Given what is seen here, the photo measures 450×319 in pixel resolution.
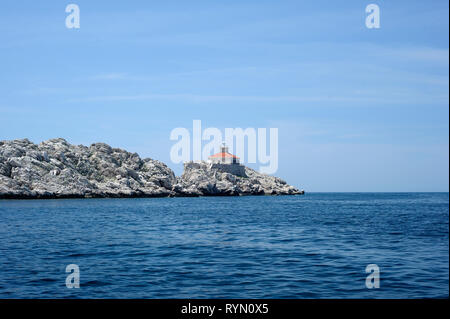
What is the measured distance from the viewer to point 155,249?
97.4 ft

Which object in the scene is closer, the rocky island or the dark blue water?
the dark blue water

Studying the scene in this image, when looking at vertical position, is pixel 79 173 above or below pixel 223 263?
above

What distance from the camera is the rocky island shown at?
5148 inches

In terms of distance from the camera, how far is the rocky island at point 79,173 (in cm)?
13075

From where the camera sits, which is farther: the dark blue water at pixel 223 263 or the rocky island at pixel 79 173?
the rocky island at pixel 79 173

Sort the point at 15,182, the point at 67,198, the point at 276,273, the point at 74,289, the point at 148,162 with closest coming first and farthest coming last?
the point at 74,289, the point at 276,273, the point at 15,182, the point at 67,198, the point at 148,162

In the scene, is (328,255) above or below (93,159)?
below

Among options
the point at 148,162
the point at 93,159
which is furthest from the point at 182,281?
the point at 148,162

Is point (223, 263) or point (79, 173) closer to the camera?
point (223, 263)

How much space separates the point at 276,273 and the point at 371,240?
1717 cm

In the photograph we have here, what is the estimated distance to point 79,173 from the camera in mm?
155750
